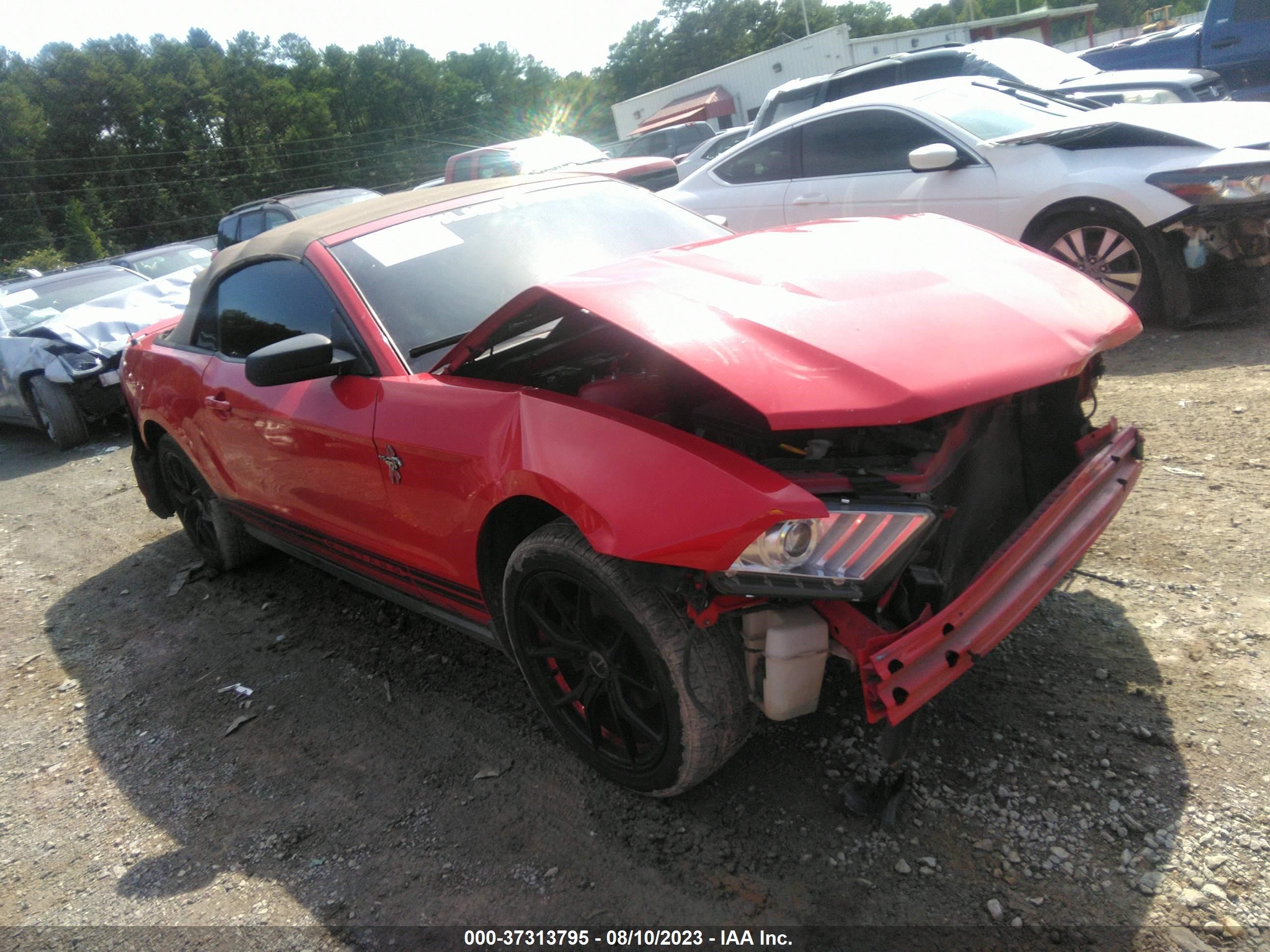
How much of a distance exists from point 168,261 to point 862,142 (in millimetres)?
9606

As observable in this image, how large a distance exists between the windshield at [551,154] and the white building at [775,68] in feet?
44.6

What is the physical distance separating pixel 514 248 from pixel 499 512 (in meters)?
1.15

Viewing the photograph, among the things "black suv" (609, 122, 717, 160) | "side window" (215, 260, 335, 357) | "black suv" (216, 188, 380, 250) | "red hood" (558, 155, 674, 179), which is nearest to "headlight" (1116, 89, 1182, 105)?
"red hood" (558, 155, 674, 179)

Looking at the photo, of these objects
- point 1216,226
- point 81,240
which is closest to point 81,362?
point 1216,226

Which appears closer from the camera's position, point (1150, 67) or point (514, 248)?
point (514, 248)

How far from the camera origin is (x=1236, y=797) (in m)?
2.17

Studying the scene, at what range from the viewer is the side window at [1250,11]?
1045 centimetres

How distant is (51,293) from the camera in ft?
32.6

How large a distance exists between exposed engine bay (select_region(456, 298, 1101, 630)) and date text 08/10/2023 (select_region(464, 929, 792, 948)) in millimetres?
759

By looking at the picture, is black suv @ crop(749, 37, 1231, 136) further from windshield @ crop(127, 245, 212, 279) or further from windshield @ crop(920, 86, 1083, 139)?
windshield @ crop(127, 245, 212, 279)

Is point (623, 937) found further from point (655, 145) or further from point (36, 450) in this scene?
point (655, 145)

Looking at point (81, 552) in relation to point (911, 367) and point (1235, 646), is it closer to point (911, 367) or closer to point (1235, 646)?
point (911, 367)

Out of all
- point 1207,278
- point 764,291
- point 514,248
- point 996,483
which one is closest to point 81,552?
point 514,248

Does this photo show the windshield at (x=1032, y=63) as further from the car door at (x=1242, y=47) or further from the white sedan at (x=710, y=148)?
the white sedan at (x=710, y=148)
